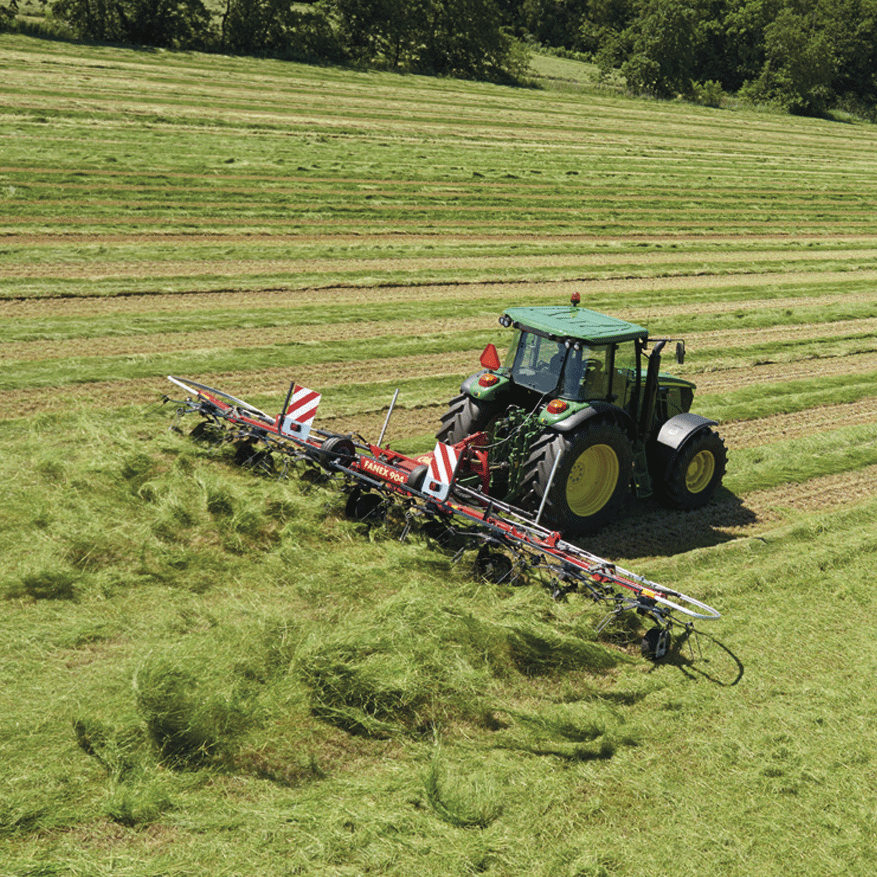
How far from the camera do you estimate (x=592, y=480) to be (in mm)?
8836

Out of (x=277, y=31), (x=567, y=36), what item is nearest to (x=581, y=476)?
(x=277, y=31)

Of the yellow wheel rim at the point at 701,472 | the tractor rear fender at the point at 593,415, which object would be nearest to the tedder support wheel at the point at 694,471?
the yellow wheel rim at the point at 701,472

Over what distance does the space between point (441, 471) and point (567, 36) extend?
7254 centimetres

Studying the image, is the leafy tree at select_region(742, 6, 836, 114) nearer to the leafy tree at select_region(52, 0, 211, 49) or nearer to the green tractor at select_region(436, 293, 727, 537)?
the leafy tree at select_region(52, 0, 211, 49)

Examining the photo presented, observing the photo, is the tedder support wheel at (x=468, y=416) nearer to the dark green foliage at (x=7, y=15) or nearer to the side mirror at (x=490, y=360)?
the side mirror at (x=490, y=360)

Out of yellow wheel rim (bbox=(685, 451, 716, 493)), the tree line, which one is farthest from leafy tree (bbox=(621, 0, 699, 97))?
yellow wheel rim (bbox=(685, 451, 716, 493))

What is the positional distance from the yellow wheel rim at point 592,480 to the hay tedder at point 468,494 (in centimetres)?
4

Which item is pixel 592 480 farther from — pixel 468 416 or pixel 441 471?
pixel 441 471

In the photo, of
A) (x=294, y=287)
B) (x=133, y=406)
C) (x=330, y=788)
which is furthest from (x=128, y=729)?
(x=294, y=287)

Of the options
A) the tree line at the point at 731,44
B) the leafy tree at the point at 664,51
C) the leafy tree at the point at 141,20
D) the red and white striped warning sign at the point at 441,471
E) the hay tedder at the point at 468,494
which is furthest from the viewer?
the tree line at the point at 731,44

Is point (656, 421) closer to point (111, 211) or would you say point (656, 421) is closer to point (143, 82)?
point (111, 211)

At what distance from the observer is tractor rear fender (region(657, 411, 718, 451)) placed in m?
9.38

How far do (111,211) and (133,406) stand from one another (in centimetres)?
951

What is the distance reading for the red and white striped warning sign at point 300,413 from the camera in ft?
29.7
